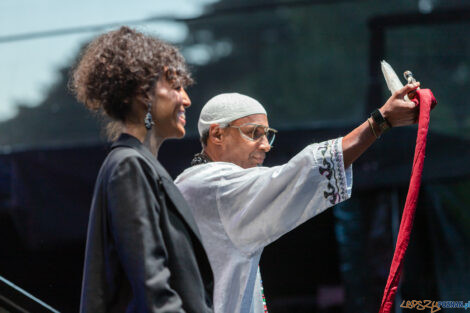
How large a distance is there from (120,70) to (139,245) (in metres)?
0.49

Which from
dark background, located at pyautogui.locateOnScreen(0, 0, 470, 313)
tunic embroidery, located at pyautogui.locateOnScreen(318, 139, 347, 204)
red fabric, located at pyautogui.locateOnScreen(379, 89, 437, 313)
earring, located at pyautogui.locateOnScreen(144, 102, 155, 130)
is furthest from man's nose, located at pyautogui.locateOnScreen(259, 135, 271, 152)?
dark background, located at pyautogui.locateOnScreen(0, 0, 470, 313)

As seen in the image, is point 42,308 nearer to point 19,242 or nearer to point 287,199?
point 287,199

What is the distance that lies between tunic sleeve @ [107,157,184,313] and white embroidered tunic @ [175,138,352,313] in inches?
19.0

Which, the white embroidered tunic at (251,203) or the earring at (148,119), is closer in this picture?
the earring at (148,119)

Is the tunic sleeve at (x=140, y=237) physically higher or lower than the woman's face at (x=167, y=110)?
lower

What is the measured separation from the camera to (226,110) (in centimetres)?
260

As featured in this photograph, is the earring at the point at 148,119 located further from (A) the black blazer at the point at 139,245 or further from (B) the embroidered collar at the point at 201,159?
(B) the embroidered collar at the point at 201,159

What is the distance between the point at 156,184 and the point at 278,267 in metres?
2.98

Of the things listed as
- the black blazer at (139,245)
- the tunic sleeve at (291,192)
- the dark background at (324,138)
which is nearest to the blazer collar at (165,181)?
the black blazer at (139,245)

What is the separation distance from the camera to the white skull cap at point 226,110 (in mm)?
2582

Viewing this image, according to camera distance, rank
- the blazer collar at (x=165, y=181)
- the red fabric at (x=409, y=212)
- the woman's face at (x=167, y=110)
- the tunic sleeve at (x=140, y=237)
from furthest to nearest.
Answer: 1. the red fabric at (x=409, y=212)
2. the woman's face at (x=167, y=110)
3. the blazer collar at (x=165, y=181)
4. the tunic sleeve at (x=140, y=237)

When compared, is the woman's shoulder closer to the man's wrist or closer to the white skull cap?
the man's wrist

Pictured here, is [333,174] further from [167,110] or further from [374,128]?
[167,110]

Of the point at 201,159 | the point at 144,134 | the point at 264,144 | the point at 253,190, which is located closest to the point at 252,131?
the point at 264,144
